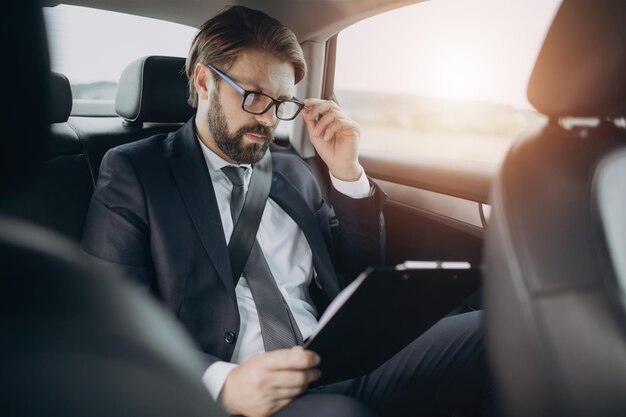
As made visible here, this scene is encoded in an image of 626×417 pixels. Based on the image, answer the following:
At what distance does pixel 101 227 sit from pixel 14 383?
0.88 m

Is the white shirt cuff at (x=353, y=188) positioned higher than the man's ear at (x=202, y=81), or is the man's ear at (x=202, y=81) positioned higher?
the man's ear at (x=202, y=81)

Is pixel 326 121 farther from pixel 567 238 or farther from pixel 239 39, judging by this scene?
pixel 567 238

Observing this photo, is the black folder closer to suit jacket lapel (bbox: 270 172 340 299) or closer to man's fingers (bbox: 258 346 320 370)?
man's fingers (bbox: 258 346 320 370)

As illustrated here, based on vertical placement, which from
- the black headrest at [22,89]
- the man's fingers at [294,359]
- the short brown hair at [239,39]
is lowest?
the man's fingers at [294,359]

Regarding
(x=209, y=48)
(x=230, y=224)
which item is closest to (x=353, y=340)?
(x=230, y=224)

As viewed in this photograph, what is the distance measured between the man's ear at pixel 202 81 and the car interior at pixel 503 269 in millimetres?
376

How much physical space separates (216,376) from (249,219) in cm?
44

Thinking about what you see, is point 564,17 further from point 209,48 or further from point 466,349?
point 209,48

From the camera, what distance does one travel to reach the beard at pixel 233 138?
142 cm

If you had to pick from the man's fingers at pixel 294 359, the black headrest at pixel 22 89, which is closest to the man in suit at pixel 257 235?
the man's fingers at pixel 294 359

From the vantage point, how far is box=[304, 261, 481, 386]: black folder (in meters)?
0.77

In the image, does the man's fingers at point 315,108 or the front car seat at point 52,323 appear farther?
the man's fingers at point 315,108

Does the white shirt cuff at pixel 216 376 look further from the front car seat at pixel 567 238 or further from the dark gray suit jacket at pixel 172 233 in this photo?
the front car seat at pixel 567 238

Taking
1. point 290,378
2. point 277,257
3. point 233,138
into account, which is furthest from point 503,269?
point 233,138
